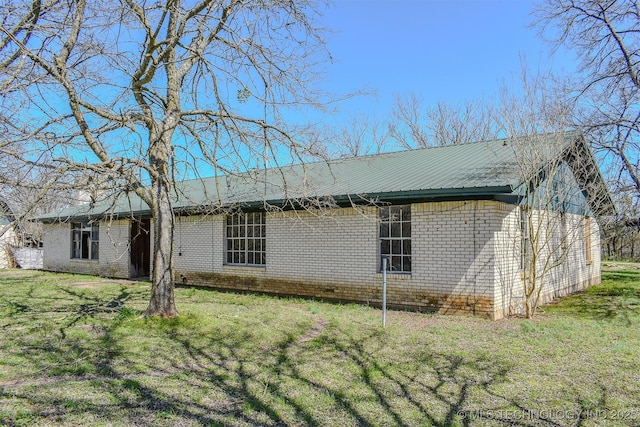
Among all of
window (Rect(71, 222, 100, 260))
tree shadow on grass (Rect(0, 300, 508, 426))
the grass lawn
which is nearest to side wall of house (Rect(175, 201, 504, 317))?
the grass lawn

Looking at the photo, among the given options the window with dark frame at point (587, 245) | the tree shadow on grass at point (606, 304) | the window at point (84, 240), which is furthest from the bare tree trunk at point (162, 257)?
the window with dark frame at point (587, 245)

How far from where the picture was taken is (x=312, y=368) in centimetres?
575

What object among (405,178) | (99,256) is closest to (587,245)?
(405,178)

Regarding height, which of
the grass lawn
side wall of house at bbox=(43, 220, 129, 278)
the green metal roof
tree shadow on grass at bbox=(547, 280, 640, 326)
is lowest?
tree shadow on grass at bbox=(547, 280, 640, 326)

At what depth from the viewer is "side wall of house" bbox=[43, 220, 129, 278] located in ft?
59.3

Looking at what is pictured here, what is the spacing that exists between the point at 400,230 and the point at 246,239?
532cm

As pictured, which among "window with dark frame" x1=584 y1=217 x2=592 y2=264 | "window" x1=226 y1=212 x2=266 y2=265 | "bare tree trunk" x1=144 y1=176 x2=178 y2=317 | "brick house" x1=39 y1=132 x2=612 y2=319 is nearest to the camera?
"bare tree trunk" x1=144 y1=176 x2=178 y2=317

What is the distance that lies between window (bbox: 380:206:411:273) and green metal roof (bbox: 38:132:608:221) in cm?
61

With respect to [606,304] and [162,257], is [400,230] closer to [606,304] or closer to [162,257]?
[162,257]

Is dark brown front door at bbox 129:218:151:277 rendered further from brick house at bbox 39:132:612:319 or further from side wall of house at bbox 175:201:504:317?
side wall of house at bbox 175:201:504:317

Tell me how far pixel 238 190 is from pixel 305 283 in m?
4.29

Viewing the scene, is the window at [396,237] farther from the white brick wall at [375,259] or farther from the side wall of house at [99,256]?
the side wall of house at [99,256]

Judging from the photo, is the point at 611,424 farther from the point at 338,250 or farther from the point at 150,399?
the point at 338,250

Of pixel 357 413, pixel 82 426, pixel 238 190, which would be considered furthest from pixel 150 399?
pixel 238 190
